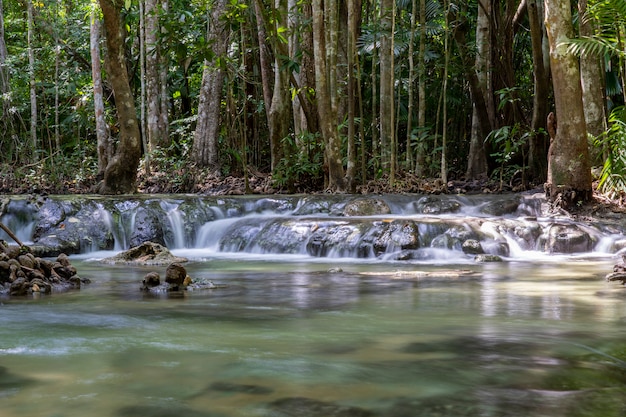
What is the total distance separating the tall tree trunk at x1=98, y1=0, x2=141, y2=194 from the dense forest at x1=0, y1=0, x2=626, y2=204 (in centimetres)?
2

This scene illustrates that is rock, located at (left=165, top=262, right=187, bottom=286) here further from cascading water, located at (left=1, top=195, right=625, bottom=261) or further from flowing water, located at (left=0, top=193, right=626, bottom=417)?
cascading water, located at (left=1, top=195, right=625, bottom=261)

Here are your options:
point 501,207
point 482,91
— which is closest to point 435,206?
point 501,207

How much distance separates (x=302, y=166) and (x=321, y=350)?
34.3ft

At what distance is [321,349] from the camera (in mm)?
3639

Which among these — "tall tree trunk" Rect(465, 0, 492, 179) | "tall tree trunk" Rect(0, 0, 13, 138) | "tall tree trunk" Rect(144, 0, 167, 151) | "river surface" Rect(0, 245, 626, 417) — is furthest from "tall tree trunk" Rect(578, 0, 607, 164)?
"tall tree trunk" Rect(0, 0, 13, 138)

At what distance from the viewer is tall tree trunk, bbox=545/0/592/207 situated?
9961mm

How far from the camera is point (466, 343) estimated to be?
3764 millimetres

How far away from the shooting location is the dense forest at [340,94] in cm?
1077

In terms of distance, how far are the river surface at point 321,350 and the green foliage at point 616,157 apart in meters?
4.29

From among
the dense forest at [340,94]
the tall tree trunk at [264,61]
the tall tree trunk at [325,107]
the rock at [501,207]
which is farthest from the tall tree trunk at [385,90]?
the rock at [501,207]

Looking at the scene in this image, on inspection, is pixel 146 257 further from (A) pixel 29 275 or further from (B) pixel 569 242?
(B) pixel 569 242

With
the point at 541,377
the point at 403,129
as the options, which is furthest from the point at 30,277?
the point at 403,129

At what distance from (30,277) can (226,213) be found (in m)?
5.64

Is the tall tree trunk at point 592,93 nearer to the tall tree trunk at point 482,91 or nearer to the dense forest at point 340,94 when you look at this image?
the dense forest at point 340,94
